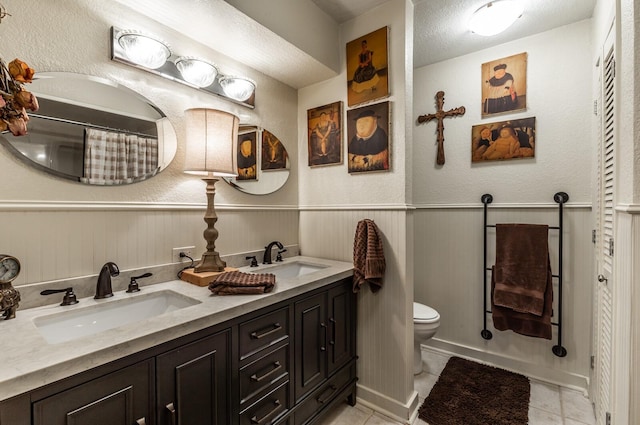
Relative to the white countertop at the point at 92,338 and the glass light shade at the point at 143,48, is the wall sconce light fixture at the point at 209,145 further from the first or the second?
the white countertop at the point at 92,338

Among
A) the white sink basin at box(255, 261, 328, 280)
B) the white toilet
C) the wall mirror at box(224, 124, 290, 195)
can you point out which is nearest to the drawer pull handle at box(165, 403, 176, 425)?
the white sink basin at box(255, 261, 328, 280)

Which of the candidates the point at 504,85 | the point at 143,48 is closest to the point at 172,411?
the point at 143,48

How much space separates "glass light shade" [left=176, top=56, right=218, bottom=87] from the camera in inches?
65.0

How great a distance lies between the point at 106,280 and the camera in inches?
51.4

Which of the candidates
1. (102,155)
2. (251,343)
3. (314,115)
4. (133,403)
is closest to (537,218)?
(314,115)

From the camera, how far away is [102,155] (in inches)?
54.2

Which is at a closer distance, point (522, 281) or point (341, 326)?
point (341, 326)

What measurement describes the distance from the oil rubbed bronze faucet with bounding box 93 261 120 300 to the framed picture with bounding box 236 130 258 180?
2.98 feet

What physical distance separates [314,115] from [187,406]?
77.5 inches

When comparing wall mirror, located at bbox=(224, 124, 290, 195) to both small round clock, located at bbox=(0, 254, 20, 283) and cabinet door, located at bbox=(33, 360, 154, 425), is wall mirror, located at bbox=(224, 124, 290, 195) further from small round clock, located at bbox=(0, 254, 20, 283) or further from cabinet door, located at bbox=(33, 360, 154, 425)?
cabinet door, located at bbox=(33, 360, 154, 425)

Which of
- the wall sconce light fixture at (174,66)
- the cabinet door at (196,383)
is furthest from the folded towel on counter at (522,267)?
the wall sconce light fixture at (174,66)

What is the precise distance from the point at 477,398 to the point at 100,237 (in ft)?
8.14

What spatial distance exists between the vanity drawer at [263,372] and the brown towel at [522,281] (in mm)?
1769

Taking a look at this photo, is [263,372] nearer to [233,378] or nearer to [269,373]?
[269,373]
